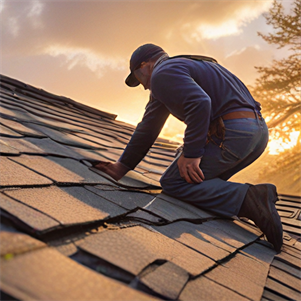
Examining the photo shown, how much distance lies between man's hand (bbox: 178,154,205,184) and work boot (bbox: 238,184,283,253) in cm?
29

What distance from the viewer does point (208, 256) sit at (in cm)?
114

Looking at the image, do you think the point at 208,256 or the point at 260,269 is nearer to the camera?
the point at 208,256

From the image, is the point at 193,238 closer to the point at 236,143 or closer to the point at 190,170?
the point at 190,170

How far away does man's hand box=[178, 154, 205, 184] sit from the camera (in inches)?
70.7

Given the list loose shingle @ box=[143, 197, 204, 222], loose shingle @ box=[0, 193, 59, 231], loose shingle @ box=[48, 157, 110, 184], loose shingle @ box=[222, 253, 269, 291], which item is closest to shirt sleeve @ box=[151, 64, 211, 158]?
loose shingle @ box=[143, 197, 204, 222]

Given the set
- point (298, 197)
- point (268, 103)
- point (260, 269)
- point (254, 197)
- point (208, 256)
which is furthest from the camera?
point (268, 103)

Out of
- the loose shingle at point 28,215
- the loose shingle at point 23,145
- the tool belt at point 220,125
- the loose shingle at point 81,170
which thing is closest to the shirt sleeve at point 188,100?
the tool belt at point 220,125

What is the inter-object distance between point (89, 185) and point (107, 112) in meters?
3.39

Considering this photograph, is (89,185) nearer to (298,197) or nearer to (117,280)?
(117,280)

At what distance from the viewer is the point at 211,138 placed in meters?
1.92

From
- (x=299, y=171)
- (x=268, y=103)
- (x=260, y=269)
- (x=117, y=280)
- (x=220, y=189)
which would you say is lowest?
(x=117, y=280)

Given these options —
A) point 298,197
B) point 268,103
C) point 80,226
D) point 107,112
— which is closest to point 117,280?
point 80,226

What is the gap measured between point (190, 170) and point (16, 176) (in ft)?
3.30

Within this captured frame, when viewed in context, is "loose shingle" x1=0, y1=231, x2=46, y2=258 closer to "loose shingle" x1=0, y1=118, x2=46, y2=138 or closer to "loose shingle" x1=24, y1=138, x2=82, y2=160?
"loose shingle" x1=24, y1=138, x2=82, y2=160
